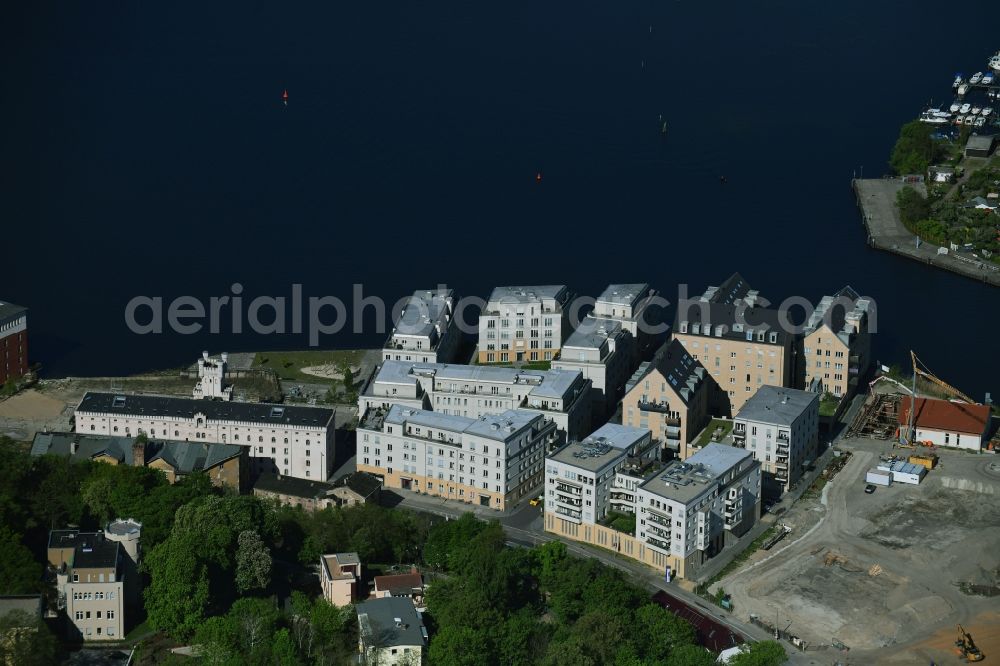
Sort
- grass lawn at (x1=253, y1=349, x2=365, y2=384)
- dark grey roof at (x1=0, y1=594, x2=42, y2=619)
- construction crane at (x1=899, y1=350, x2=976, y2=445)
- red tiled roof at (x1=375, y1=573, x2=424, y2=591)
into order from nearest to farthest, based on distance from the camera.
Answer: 1. dark grey roof at (x1=0, y1=594, x2=42, y2=619)
2. red tiled roof at (x1=375, y1=573, x2=424, y2=591)
3. construction crane at (x1=899, y1=350, x2=976, y2=445)
4. grass lawn at (x1=253, y1=349, x2=365, y2=384)

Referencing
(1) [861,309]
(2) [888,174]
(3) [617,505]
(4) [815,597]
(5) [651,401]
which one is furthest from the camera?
(2) [888,174]

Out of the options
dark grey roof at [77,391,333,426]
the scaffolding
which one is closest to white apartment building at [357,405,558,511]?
dark grey roof at [77,391,333,426]

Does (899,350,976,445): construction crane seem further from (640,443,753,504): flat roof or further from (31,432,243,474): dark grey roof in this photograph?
(31,432,243,474): dark grey roof

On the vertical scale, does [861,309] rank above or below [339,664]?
above

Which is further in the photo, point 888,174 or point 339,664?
point 888,174

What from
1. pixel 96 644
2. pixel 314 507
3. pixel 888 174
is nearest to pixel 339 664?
pixel 96 644

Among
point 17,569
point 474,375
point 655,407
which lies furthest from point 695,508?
point 17,569

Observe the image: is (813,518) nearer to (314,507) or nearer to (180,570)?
(314,507)

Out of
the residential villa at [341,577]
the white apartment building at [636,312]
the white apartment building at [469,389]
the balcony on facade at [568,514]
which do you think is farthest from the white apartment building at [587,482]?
the white apartment building at [636,312]
